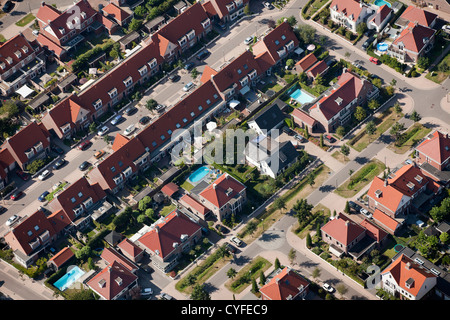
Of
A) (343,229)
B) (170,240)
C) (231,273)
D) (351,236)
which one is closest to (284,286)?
(231,273)

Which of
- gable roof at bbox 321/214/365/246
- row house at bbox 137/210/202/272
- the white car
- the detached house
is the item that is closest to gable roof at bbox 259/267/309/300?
gable roof at bbox 321/214/365/246

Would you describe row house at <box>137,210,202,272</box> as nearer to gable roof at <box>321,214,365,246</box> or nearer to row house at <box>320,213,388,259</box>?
gable roof at <box>321,214,365,246</box>

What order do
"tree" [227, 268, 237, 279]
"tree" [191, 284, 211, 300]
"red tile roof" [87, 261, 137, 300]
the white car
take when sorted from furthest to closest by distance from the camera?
the white car → "tree" [227, 268, 237, 279] → "red tile roof" [87, 261, 137, 300] → "tree" [191, 284, 211, 300]

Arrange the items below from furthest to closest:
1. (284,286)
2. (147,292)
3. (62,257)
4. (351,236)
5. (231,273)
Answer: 1. (62,257)
2. (351,236)
3. (147,292)
4. (231,273)
5. (284,286)

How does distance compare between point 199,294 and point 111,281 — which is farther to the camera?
point 111,281

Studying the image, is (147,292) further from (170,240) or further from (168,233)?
(168,233)

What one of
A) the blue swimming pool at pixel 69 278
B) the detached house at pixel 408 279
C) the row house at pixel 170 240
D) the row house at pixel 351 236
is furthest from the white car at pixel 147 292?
the detached house at pixel 408 279
